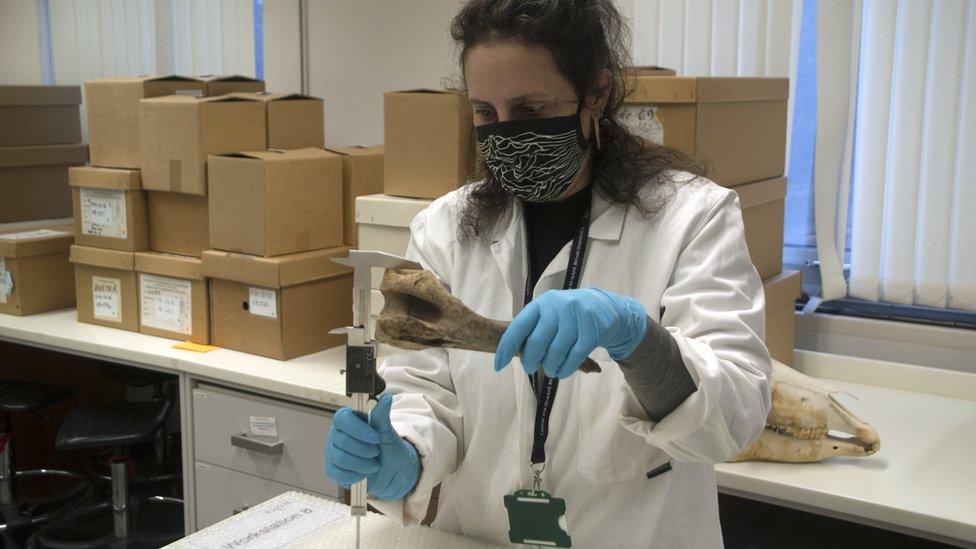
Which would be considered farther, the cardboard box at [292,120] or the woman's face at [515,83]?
the cardboard box at [292,120]

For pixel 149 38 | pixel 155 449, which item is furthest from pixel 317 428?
pixel 149 38

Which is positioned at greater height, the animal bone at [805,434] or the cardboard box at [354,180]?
the cardboard box at [354,180]

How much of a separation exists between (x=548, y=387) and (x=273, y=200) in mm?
1257

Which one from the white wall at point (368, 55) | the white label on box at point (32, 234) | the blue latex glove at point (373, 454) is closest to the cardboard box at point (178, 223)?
the white label on box at point (32, 234)

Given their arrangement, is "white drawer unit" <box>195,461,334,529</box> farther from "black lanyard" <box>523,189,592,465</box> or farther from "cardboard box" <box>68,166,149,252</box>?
"black lanyard" <box>523,189,592,465</box>

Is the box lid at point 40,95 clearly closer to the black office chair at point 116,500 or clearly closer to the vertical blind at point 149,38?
the vertical blind at point 149,38

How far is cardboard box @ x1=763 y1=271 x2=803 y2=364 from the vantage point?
217 cm

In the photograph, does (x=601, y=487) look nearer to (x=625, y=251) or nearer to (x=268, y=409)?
(x=625, y=251)

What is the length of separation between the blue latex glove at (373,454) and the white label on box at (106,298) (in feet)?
5.38

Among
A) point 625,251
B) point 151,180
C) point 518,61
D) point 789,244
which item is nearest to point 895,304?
point 789,244

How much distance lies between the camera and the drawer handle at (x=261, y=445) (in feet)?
7.23

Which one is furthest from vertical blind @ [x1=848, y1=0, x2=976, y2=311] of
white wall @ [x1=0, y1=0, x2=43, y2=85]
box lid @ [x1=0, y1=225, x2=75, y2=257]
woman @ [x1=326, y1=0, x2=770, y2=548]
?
white wall @ [x1=0, y1=0, x2=43, y2=85]

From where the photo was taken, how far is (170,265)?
2525 mm

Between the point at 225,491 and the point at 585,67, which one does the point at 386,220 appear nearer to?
the point at 225,491
